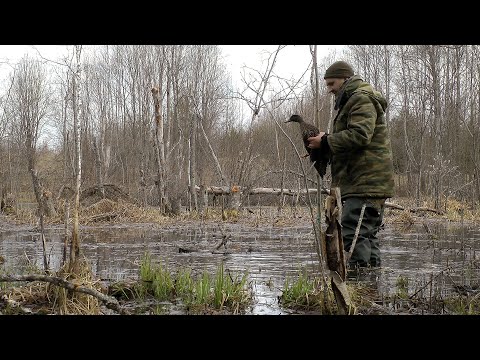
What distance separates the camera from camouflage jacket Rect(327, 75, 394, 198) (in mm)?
5457

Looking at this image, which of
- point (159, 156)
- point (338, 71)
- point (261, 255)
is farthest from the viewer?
point (159, 156)

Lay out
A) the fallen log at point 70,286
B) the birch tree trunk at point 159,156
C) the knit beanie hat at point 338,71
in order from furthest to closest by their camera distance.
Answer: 1. the birch tree trunk at point 159,156
2. the knit beanie hat at point 338,71
3. the fallen log at point 70,286

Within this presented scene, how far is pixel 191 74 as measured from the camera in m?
27.1

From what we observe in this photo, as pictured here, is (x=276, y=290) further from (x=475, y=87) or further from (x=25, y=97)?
(x=25, y=97)

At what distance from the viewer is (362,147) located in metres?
5.71

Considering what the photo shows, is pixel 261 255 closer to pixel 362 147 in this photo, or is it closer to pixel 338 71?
pixel 362 147

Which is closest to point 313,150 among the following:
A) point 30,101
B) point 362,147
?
point 362,147

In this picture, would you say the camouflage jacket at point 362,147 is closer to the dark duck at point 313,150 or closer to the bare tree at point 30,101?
the dark duck at point 313,150

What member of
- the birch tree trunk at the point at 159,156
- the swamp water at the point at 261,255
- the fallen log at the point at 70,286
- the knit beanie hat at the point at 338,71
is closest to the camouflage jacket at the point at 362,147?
the knit beanie hat at the point at 338,71

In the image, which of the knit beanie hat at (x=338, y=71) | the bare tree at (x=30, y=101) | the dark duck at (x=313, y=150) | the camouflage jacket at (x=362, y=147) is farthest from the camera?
the bare tree at (x=30, y=101)

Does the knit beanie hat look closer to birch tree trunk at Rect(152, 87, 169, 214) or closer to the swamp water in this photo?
the swamp water

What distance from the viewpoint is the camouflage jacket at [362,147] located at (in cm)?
546

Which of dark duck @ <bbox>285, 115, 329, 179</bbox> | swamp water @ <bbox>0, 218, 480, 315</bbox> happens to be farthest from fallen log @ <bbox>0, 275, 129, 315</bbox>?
dark duck @ <bbox>285, 115, 329, 179</bbox>
